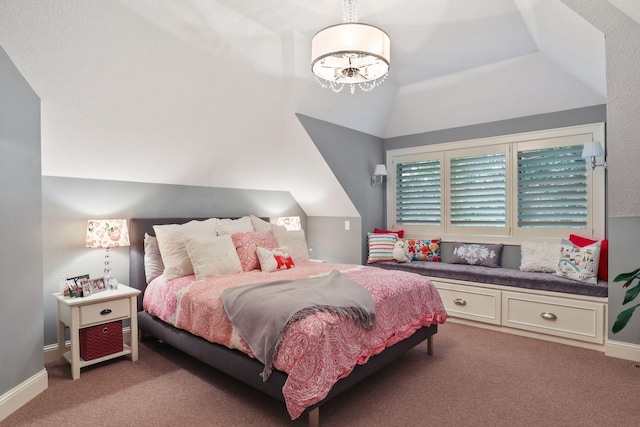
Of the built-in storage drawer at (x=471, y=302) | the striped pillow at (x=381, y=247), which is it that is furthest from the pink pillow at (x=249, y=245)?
the built-in storage drawer at (x=471, y=302)

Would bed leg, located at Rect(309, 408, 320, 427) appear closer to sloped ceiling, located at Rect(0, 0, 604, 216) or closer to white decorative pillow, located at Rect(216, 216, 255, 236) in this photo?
white decorative pillow, located at Rect(216, 216, 255, 236)

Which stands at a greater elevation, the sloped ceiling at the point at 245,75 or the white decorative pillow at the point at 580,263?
the sloped ceiling at the point at 245,75

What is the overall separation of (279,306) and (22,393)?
1.75 m

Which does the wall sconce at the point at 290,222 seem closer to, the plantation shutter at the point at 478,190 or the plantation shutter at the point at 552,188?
the plantation shutter at the point at 478,190

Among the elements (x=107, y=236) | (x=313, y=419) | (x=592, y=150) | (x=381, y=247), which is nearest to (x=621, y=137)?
(x=592, y=150)

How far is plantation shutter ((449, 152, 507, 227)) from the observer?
169 inches

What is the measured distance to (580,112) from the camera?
12.4 ft

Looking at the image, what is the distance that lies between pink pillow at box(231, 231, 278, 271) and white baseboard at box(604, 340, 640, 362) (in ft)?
10.1

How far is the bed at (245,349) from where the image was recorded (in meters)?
2.06

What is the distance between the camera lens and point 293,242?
13.0 feet

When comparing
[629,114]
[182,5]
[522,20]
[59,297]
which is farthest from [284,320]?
[522,20]

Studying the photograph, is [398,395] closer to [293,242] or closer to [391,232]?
[293,242]

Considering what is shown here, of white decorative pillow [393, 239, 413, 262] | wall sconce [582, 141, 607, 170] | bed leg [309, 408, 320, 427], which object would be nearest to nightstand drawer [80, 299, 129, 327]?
bed leg [309, 408, 320, 427]

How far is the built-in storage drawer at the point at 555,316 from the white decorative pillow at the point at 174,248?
10.2ft
